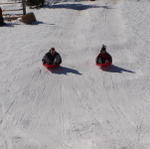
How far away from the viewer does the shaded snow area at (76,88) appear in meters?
9.41

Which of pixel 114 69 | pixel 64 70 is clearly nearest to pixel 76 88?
pixel 64 70

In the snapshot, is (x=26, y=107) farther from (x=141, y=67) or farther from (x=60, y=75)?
(x=141, y=67)

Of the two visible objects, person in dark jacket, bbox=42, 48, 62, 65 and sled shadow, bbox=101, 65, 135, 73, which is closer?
person in dark jacket, bbox=42, 48, 62, 65

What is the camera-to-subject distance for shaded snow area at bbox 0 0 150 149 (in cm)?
941

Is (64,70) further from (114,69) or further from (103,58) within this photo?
(114,69)

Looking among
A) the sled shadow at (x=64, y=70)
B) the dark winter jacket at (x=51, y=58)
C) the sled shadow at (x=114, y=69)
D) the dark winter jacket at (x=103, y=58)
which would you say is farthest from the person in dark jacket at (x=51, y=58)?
the sled shadow at (x=114, y=69)

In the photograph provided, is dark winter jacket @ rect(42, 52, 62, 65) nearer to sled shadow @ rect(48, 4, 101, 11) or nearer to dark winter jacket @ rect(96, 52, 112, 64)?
dark winter jacket @ rect(96, 52, 112, 64)

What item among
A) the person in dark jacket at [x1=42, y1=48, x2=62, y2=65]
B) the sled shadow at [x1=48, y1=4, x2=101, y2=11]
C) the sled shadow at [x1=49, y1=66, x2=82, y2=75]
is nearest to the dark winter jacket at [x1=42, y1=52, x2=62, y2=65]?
the person in dark jacket at [x1=42, y1=48, x2=62, y2=65]

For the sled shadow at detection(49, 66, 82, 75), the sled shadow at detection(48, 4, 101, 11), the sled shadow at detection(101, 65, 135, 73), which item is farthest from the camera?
the sled shadow at detection(48, 4, 101, 11)

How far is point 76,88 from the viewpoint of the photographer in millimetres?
12461

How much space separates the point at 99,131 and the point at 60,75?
15.0 feet

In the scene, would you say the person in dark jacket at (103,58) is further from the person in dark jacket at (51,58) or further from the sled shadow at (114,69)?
the person in dark jacket at (51,58)

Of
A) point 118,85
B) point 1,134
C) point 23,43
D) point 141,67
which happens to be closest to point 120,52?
point 141,67

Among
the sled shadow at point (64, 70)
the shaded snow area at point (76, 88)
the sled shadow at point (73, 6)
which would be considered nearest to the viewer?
the shaded snow area at point (76, 88)
